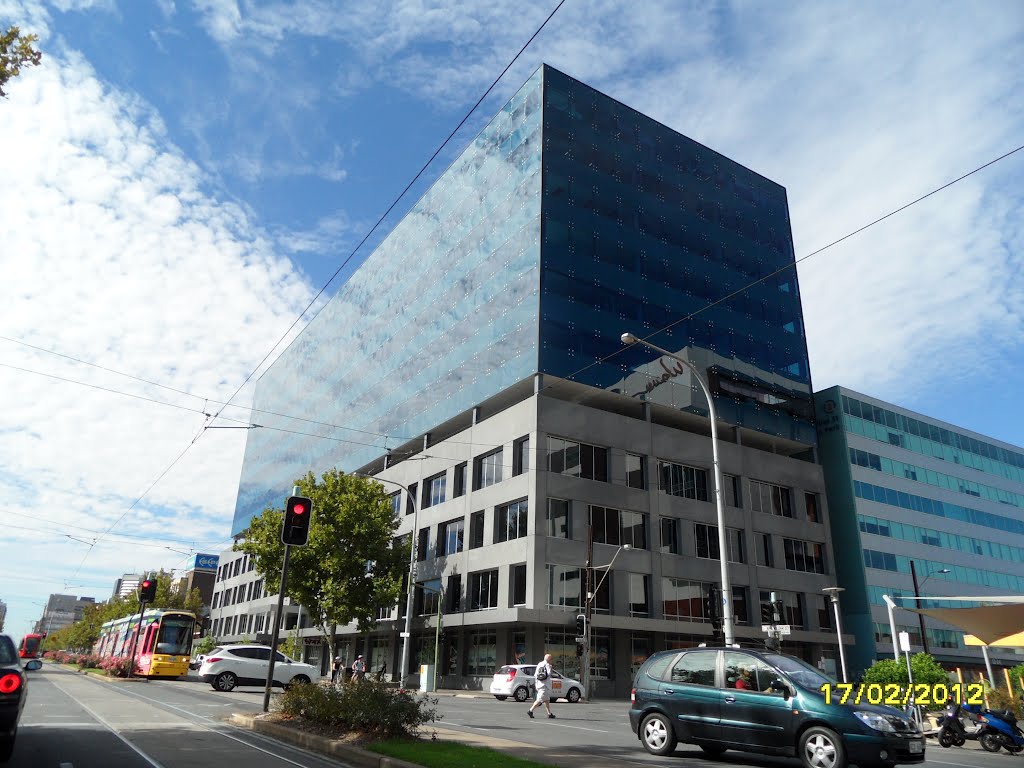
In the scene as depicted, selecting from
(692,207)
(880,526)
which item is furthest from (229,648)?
(880,526)

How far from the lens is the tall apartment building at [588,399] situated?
135 feet

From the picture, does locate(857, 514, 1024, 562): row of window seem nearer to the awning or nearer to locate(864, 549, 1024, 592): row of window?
locate(864, 549, 1024, 592): row of window

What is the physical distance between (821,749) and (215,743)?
8.95 metres

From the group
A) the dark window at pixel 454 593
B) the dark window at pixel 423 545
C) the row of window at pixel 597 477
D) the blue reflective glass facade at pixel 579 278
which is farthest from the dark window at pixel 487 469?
the dark window at pixel 423 545

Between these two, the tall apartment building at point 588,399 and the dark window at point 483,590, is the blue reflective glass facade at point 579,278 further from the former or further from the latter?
the dark window at point 483,590

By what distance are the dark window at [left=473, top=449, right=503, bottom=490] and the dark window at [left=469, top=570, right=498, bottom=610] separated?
529 centimetres

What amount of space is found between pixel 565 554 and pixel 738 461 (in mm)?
16483

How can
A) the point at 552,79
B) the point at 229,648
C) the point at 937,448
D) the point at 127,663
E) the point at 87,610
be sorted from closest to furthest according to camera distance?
1. the point at 229,648
2. the point at 127,663
3. the point at 552,79
4. the point at 937,448
5. the point at 87,610

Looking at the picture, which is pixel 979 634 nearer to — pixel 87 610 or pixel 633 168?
pixel 633 168

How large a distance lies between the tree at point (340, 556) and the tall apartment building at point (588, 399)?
239cm

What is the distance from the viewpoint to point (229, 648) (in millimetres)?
30859

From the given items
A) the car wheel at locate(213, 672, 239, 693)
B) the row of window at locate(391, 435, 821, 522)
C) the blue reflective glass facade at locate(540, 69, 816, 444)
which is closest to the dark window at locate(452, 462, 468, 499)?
the row of window at locate(391, 435, 821, 522)

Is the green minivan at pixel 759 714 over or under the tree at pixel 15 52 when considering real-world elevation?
under

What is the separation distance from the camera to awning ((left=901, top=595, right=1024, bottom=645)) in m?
19.2
